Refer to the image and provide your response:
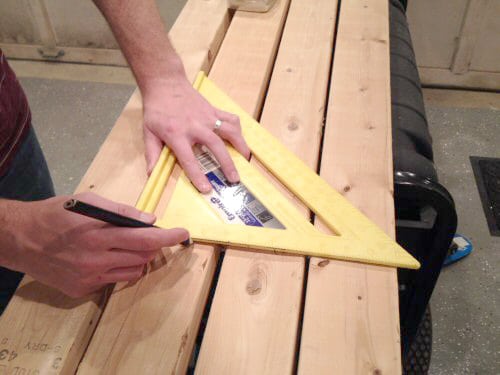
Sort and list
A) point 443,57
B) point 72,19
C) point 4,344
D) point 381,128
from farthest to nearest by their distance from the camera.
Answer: point 72,19
point 443,57
point 381,128
point 4,344

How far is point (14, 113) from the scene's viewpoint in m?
1.07

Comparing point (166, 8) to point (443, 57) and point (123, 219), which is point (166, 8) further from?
point (123, 219)

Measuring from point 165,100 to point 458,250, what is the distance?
4.30ft

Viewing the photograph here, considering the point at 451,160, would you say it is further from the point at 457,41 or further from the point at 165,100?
the point at 165,100

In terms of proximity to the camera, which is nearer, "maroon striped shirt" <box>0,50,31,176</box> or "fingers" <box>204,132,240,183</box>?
"fingers" <box>204,132,240,183</box>

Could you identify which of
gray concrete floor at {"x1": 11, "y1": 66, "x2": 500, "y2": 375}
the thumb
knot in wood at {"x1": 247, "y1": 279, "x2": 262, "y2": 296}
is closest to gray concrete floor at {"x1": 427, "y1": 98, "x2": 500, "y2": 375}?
gray concrete floor at {"x1": 11, "y1": 66, "x2": 500, "y2": 375}

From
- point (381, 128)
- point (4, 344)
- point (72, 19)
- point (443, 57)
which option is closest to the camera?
point (4, 344)

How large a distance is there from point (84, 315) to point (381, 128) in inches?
27.1

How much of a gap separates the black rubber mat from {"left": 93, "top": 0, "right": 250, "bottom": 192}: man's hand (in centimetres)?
140

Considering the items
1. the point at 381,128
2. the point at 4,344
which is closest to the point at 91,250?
the point at 4,344

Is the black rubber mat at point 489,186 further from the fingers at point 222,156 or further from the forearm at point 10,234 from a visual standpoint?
the forearm at point 10,234

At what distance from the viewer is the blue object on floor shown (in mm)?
1725

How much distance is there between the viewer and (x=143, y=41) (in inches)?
41.1

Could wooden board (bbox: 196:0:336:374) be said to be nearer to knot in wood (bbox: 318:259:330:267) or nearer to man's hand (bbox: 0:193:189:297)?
knot in wood (bbox: 318:259:330:267)
